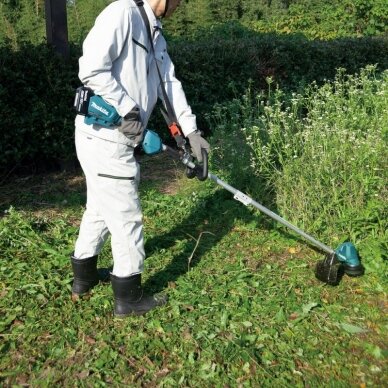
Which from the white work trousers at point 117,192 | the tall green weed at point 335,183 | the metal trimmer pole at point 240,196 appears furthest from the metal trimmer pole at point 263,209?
the white work trousers at point 117,192

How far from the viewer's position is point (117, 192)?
116 inches

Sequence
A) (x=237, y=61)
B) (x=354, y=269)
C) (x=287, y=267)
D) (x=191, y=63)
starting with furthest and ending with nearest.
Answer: (x=237, y=61) < (x=191, y=63) < (x=287, y=267) < (x=354, y=269)

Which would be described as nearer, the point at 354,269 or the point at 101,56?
the point at 101,56

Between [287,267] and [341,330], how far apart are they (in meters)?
0.79

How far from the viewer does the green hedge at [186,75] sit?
5184mm

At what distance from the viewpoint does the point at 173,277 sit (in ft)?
12.3

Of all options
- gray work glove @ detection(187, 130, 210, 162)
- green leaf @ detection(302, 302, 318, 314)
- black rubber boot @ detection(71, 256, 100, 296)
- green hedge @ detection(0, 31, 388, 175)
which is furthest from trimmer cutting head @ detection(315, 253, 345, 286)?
green hedge @ detection(0, 31, 388, 175)

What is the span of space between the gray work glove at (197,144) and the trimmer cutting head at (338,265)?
4.01 feet

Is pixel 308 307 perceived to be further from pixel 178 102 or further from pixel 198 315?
pixel 178 102

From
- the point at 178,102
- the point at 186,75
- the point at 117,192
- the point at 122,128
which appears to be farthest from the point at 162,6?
the point at 186,75

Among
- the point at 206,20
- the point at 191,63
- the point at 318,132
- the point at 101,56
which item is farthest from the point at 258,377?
the point at 206,20

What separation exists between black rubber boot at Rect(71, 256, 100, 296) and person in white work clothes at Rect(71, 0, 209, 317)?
0.15 m

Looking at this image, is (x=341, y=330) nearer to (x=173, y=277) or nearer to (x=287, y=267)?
(x=287, y=267)

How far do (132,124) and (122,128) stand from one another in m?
0.06
